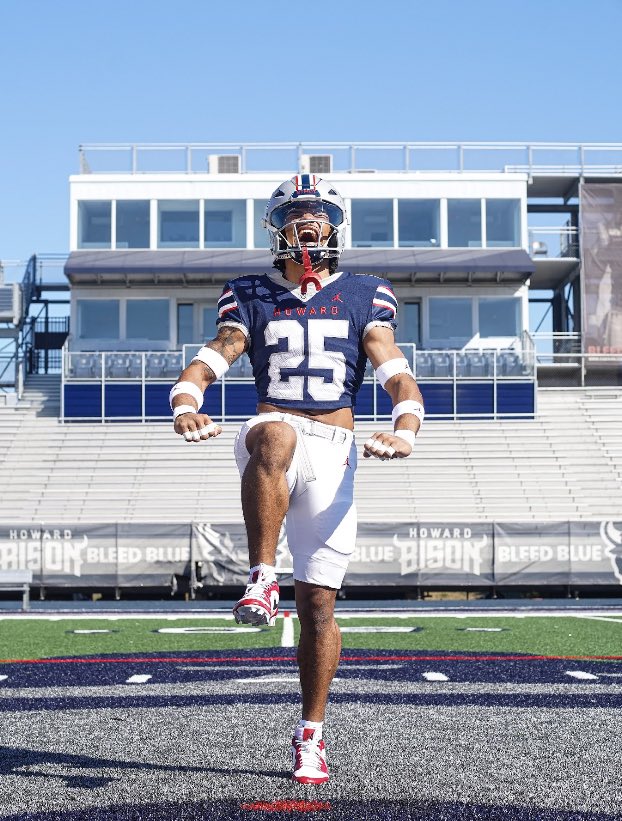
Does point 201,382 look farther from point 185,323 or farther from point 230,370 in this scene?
point 185,323

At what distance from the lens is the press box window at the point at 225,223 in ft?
100.0

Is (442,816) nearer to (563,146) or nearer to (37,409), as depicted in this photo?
(37,409)

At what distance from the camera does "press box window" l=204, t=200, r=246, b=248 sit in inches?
1200

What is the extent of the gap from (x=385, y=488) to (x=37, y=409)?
30.1ft

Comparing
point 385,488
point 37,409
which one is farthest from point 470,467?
point 37,409

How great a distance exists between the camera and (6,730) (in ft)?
16.5

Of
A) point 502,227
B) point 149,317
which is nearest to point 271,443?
point 149,317

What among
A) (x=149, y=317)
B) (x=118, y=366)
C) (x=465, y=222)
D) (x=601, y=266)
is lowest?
(x=118, y=366)

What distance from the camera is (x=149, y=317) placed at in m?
30.5

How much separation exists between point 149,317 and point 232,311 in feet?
87.0

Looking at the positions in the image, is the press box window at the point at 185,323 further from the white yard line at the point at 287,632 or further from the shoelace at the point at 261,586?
the shoelace at the point at 261,586

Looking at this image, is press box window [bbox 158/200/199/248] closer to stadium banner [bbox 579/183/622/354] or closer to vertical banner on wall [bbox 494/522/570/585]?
stadium banner [bbox 579/183/622/354]

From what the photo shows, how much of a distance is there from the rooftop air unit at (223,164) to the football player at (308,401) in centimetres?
2690

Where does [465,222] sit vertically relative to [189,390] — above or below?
above
